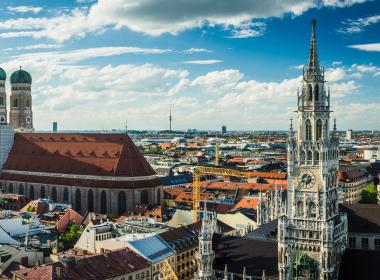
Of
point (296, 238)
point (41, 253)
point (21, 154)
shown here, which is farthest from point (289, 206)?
point (21, 154)

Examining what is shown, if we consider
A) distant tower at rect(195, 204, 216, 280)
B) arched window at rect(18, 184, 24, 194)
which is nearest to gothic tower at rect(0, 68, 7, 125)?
arched window at rect(18, 184, 24, 194)

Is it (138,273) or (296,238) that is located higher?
(296,238)

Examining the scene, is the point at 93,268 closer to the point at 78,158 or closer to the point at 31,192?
the point at 78,158

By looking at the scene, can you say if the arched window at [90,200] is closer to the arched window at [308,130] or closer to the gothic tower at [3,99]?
the gothic tower at [3,99]

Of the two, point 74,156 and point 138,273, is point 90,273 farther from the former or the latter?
point 74,156

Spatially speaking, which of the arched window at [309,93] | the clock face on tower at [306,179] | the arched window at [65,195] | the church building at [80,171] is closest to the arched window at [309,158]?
the clock face on tower at [306,179]

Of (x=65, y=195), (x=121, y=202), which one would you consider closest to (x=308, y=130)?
(x=121, y=202)
